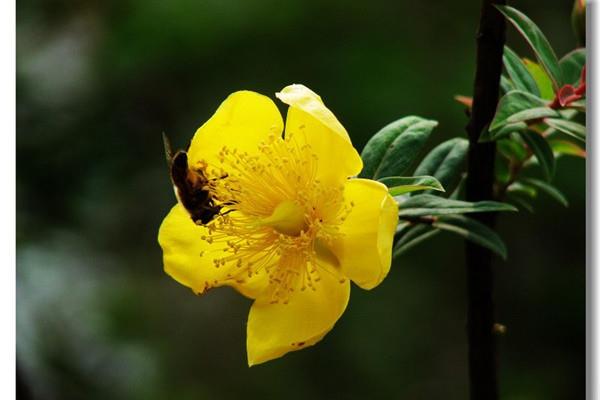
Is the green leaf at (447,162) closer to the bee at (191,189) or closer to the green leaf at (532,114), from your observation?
the green leaf at (532,114)

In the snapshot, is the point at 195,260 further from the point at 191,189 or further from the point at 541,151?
the point at 541,151

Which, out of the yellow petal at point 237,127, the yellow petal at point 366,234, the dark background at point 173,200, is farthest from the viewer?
the dark background at point 173,200

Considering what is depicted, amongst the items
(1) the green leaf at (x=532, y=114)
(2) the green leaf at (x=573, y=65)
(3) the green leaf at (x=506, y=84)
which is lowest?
(1) the green leaf at (x=532, y=114)

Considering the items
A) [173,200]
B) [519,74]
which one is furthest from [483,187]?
[173,200]

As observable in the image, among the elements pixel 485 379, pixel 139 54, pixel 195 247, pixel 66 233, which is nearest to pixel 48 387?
pixel 66 233

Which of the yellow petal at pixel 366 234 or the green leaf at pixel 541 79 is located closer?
the yellow petal at pixel 366 234

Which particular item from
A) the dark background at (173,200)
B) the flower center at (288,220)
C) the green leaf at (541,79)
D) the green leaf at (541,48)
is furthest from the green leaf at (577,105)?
the dark background at (173,200)

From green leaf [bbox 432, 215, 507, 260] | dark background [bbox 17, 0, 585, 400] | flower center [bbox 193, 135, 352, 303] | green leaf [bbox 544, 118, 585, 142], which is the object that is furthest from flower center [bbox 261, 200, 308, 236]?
dark background [bbox 17, 0, 585, 400]

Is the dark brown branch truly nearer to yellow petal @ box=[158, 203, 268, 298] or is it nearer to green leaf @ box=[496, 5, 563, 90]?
green leaf @ box=[496, 5, 563, 90]
